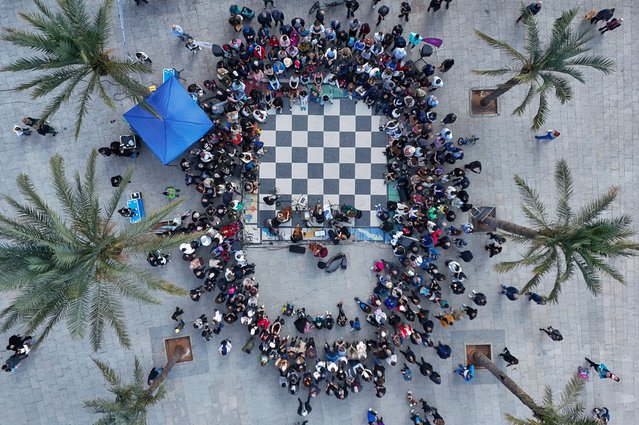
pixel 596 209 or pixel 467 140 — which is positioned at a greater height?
pixel 467 140

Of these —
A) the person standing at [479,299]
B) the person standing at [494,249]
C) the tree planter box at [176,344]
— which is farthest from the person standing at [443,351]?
the tree planter box at [176,344]

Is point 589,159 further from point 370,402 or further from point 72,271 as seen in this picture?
point 72,271

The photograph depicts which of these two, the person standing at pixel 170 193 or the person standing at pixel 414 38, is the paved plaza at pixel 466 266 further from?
the person standing at pixel 414 38

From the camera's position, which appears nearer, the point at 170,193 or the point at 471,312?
the point at 471,312

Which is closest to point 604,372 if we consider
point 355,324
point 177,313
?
point 355,324

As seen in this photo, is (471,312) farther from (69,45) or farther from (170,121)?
(69,45)

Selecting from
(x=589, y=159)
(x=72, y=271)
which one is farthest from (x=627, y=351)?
(x=72, y=271)

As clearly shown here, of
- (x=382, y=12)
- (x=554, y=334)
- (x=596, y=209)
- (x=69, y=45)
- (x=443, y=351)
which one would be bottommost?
(x=443, y=351)

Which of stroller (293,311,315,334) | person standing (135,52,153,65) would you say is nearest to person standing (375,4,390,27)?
person standing (135,52,153,65)
